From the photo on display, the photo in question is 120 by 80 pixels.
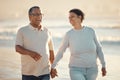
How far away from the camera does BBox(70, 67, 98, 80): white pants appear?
20.0 feet

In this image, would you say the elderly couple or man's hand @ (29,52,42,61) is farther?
the elderly couple

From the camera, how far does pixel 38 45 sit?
603cm

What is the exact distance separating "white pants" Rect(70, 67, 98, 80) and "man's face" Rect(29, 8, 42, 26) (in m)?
0.81

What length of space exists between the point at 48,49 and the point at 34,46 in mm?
278

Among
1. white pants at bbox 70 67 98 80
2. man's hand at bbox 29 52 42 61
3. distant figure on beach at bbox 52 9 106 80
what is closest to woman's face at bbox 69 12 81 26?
distant figure on beach at bbox 52 9 106 80

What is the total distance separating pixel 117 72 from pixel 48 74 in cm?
587

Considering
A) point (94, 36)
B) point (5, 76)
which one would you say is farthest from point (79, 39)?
point (5, 76)

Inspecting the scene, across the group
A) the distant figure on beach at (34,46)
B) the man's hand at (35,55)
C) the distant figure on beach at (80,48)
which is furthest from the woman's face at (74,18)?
the man's hand at (35,55)

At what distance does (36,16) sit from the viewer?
19.8ft

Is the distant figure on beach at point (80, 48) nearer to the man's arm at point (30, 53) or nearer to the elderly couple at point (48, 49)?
the elderly couple at point (48, 49)

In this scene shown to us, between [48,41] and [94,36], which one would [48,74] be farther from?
[94,36]

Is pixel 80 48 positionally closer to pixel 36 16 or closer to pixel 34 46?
pixel 34 46

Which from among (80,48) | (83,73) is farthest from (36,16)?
(83,73)

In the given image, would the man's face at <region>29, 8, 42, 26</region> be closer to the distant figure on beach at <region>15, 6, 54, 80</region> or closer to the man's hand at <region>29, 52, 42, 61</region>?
the distant figure on beach at <region>15, 6, 54, 80</region>
